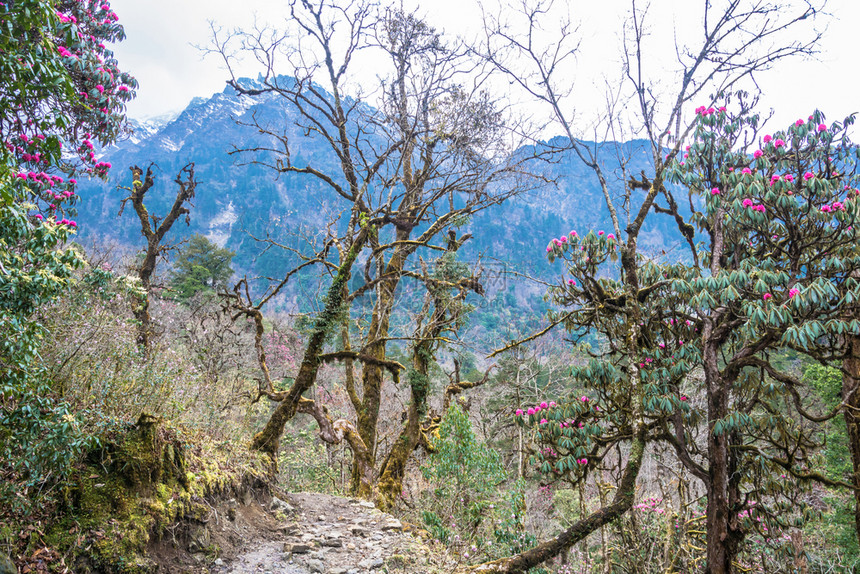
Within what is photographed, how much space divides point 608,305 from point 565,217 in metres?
57.8

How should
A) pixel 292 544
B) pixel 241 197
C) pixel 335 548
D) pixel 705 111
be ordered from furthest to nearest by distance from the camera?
pixel 241 197 → pixel 705 111 → pixel 335 548 → pixel 292 544

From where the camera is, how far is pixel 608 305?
17.5 ft

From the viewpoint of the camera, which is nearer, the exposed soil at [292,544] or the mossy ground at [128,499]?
the mossy ground at [128,499]

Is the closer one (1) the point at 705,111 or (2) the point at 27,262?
(2) the point at 27,262

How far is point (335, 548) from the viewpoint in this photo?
14.3ft

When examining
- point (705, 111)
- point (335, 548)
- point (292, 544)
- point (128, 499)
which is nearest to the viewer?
point (128, 499)

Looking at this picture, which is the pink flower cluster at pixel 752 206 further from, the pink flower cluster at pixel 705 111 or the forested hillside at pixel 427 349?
the pink flower cluster at pixel 705 111

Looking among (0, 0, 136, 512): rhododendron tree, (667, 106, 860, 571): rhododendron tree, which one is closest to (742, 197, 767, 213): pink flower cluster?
(667, 106, 860, 571): rhododendron tree

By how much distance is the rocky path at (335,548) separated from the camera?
3735 millimetres

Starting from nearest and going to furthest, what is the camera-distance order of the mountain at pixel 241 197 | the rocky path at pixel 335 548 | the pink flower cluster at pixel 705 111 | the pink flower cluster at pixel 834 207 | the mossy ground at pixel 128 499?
1. the mossy ground at pixel 128 499
2. the rocky path at pixel 335 548
3. the pink flower cluster at pixel 834 207
4. the pink flower cluster at pixel 705 111
5. the mountain at pixel 241 197

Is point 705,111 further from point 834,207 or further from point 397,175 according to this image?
point 397,175

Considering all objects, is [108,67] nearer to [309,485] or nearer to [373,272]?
[373,272]

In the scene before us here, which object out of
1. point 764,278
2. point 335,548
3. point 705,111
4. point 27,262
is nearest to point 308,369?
point 335,548

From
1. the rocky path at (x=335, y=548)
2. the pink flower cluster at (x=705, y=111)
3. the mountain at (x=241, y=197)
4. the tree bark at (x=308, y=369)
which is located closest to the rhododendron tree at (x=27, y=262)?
the rocky path at (x=335, y=548)
